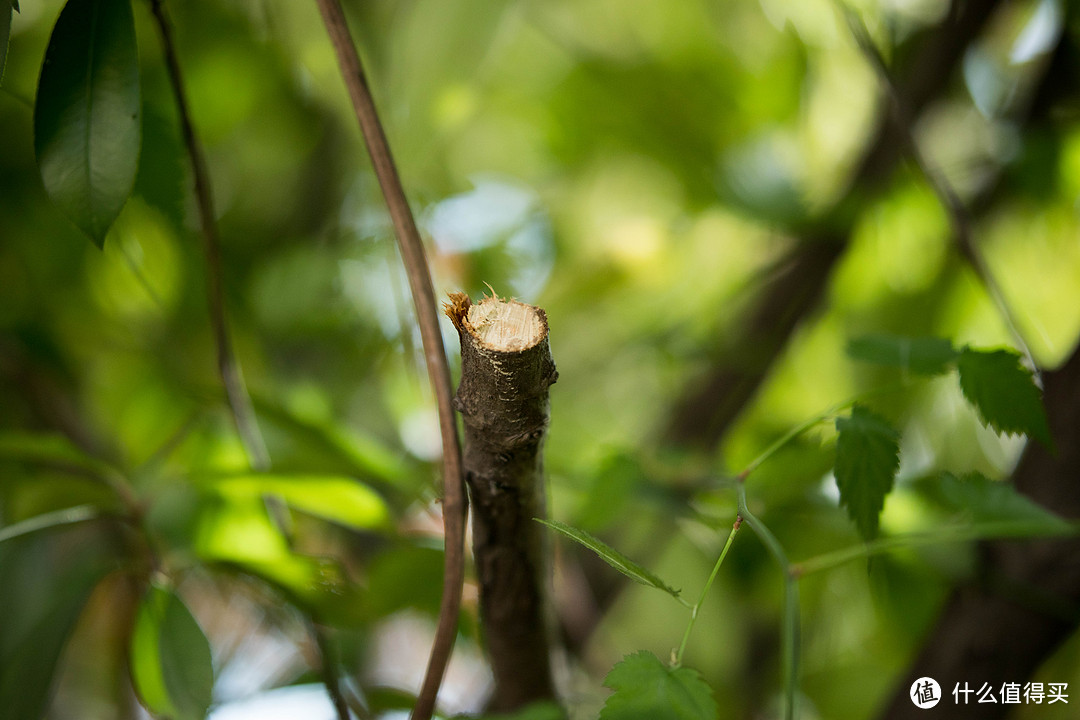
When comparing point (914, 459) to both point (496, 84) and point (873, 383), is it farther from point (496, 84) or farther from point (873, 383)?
point (496, 84)

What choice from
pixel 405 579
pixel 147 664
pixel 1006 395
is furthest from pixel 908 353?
pixel 147 664

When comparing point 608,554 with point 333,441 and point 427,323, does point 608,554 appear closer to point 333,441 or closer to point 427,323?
point 427,323

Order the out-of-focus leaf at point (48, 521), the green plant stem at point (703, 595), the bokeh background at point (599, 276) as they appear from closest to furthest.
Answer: the green plant stem at point (703, 595)
the out-of-focus leaf at point (48, 521)
the bokeh background at point (599, 276)

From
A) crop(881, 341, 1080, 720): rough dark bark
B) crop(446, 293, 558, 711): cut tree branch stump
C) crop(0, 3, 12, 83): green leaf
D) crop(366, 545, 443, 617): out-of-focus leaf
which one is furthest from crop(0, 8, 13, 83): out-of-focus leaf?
crop(881, 341, 1080, 720): rough dark bark

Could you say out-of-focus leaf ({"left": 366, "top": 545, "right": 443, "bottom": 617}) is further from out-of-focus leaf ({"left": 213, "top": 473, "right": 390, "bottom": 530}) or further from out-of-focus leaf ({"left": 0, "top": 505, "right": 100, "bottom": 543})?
out-of-focus leaf ({"left": 0, "top": 505, "right": 100, "bottom": 543})

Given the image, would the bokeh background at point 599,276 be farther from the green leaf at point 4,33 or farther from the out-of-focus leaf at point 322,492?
the green leaf at point 4,33

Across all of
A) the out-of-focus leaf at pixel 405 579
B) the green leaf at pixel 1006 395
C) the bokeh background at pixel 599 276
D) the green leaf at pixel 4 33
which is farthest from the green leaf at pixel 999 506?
the green leaf at pixel 4 33

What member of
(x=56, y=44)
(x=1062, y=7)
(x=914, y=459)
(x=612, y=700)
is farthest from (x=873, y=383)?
(x=56, y=44)
